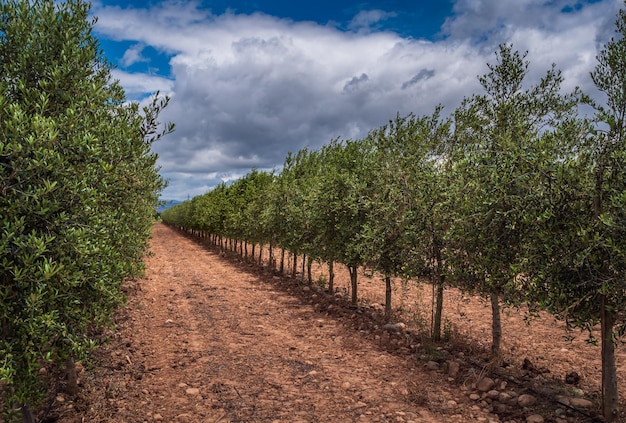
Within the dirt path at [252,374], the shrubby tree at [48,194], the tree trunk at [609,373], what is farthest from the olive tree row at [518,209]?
the shrubby tree at [48,194]

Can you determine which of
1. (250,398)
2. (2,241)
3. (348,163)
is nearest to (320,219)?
(348,163)

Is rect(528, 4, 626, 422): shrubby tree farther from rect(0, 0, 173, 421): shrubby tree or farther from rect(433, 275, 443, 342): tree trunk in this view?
rect(0, 0, 173, 421): shrubby tree

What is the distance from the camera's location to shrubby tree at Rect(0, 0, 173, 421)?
18.8 feet

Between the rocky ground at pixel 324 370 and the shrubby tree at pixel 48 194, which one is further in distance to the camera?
the rocky ground at pixel 324 370

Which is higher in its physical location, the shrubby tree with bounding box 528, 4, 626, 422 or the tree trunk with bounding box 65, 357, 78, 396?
the shrubby tree with bounding box 528, 4, 626, 422

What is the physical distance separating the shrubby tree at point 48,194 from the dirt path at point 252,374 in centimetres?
328

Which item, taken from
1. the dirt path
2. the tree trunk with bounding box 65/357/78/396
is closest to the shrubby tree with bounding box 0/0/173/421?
the tree trunk with bounding box 65/357/78/396

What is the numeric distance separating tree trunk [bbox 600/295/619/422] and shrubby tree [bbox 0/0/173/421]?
950cm

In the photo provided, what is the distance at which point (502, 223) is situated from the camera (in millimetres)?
10055

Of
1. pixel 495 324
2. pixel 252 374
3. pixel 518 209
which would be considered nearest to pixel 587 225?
pixel 518 209

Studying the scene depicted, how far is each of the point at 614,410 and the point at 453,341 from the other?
5901 millimetres

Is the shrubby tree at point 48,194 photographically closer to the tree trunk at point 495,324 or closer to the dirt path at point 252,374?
the dirt path at point 252,374

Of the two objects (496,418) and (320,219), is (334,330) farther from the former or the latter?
(496,418)

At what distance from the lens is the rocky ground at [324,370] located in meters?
9.49
